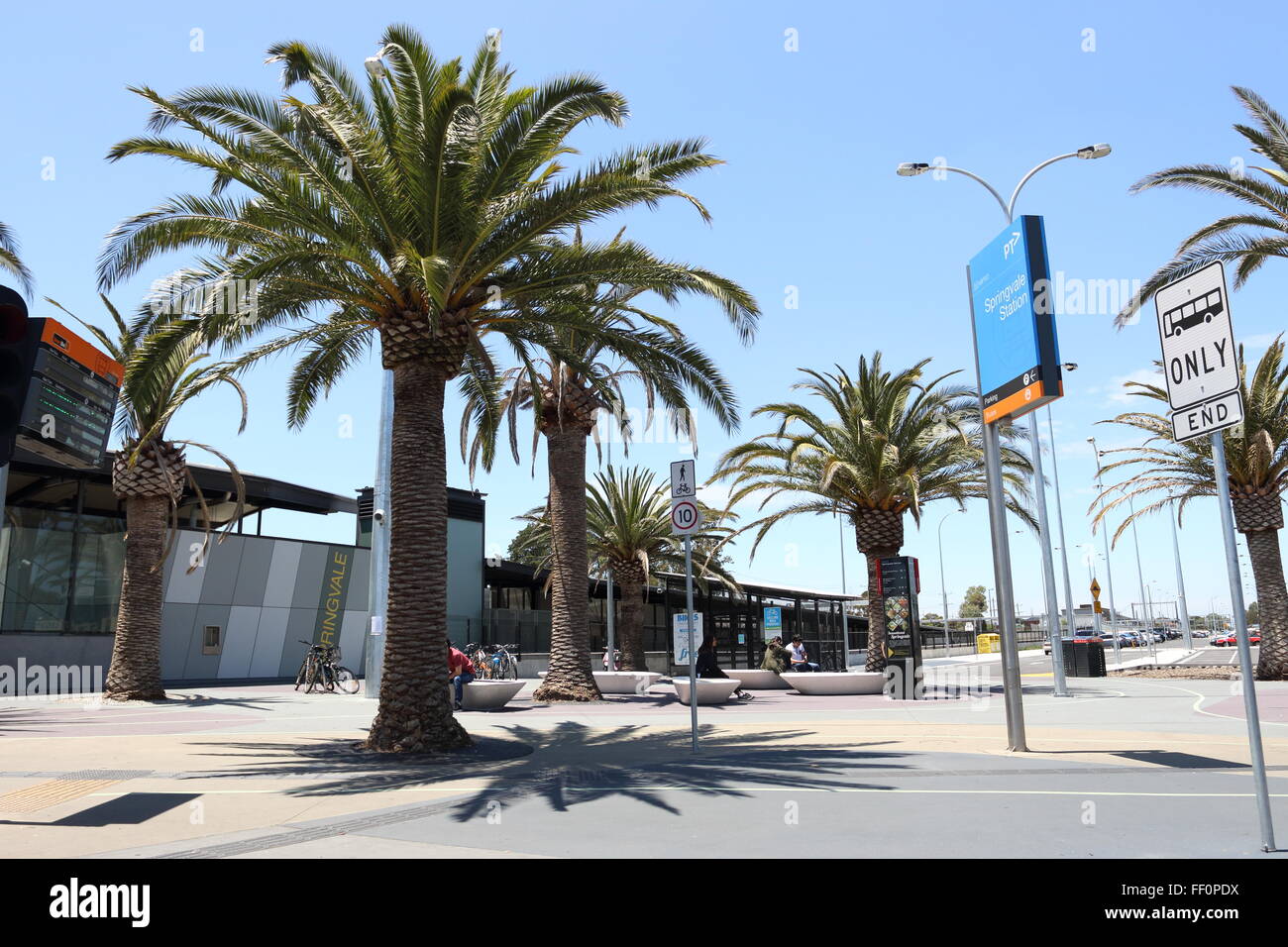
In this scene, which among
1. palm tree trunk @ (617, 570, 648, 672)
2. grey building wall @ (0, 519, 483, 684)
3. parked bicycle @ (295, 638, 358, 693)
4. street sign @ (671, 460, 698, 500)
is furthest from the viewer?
palm tree trunk @ (617, 570, 648, 672)

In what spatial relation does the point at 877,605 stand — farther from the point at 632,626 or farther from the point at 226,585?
the point at 226,585

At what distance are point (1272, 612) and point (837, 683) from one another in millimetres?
11531

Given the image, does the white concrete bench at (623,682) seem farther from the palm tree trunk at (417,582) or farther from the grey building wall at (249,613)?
the palm tree trunk at (417,582)

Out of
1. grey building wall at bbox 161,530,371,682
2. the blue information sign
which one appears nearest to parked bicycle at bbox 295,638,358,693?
grey building wall at bbox 161,530,371,682

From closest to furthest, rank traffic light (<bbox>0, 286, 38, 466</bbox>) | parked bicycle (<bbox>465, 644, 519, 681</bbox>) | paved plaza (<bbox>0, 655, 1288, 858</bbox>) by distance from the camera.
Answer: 1. paved plaza (<bbox>0, 655, 1288, 858</bbox>)
2. traffic light (<bbox>0, 286, 38, 466</bbox>)
3. parked bicycle (<bbox>465, 644, 519, 681</bbox>)

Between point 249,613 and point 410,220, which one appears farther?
point 249,613

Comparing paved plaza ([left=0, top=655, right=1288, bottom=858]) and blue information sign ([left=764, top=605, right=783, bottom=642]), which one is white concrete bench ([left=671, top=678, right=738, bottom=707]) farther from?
blue information sign ([left=764, top=605, right=783, bottom=642])

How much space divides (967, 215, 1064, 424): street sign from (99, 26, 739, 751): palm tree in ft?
12.8

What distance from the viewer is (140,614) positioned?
2077 cm

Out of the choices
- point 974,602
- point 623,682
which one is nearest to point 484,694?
point 623,682

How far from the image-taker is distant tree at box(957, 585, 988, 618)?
170125 millimetres

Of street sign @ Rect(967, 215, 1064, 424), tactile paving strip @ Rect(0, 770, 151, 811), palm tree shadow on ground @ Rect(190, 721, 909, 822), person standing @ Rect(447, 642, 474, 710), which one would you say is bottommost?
tactile paving strip @ Rect(0, 770, 151, 811)
